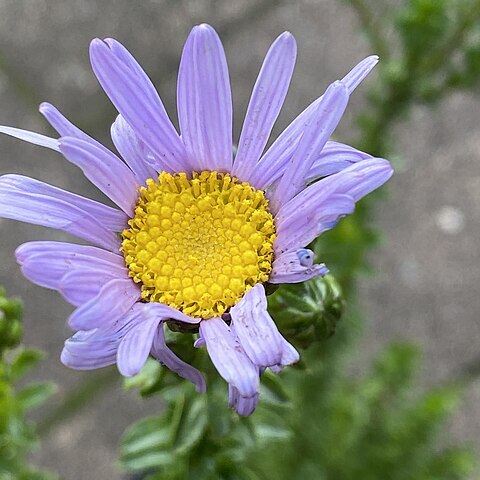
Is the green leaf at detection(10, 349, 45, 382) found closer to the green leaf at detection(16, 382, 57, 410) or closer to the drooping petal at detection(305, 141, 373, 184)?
the green leaf at detection(16, 382, 57, 410)

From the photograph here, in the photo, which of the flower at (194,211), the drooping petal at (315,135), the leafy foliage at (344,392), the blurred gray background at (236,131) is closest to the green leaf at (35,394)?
the leafy foliage at (344,392)

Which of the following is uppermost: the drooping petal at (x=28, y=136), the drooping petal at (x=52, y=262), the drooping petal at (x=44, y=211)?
the drooping petal at (x=28, y=136)

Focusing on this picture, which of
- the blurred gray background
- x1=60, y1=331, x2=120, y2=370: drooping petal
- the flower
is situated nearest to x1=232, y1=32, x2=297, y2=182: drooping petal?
the flower

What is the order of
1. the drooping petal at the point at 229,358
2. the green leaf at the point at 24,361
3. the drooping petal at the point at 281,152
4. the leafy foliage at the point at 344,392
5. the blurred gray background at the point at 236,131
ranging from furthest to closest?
the blurred gray background at the point at 236,131 < the green leaf at the point at 24,361 < the leafy foliage at the point at 344,392 < the drooping petal at the point at 281,152 < the drooping petal at the point at 229,358

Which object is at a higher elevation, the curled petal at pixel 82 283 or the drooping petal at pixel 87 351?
the curled petal at pixel 82 283

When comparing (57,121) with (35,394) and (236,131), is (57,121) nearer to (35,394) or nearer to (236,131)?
(35,394)

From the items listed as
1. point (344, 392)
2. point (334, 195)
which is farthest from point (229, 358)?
point (344, 392)

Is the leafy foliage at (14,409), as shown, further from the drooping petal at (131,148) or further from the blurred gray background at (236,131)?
the blurred gray background at (236,131)
